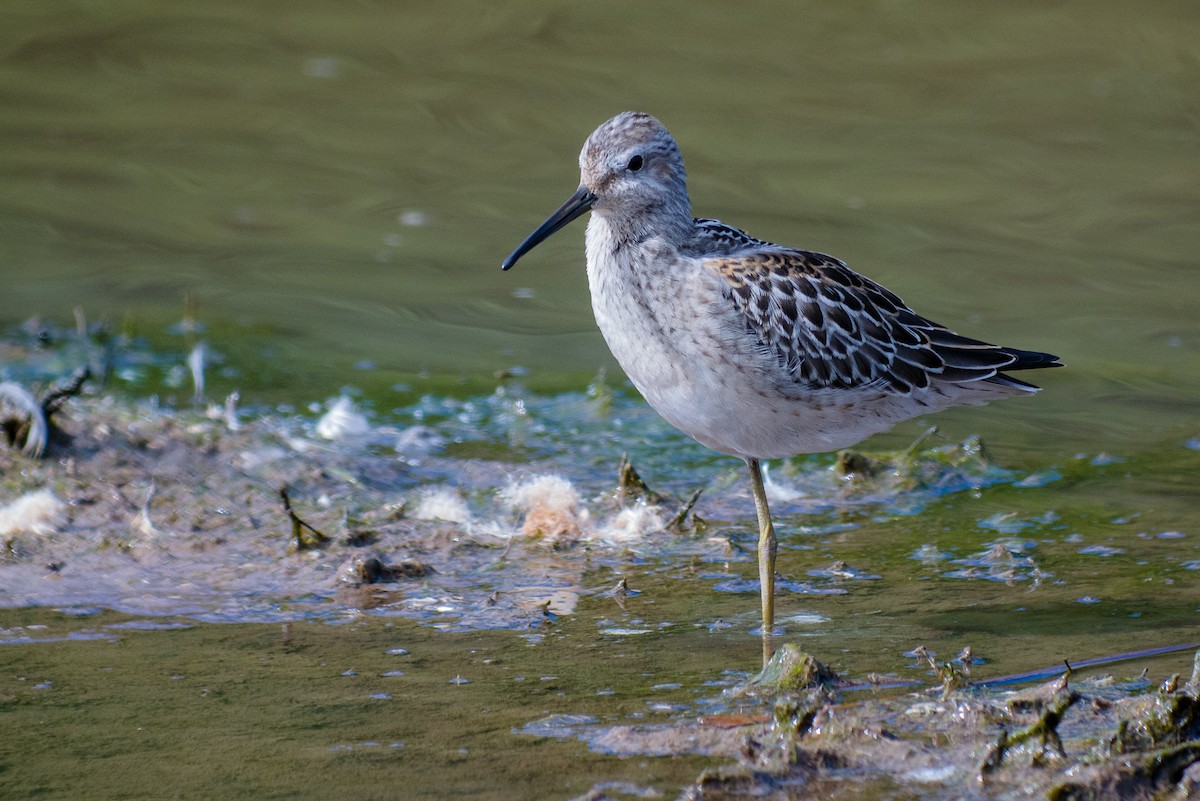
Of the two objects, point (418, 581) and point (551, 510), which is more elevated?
point (551, 510)

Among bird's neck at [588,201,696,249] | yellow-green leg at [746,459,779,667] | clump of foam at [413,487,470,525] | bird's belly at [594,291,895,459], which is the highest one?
bird's neck at [588,201,696,249]

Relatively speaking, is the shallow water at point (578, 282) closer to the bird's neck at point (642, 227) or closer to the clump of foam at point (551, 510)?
the clump of foam at point (551, 510)

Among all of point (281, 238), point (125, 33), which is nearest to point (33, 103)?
point (125, 33)

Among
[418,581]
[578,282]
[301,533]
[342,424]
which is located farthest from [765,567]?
[578,282]

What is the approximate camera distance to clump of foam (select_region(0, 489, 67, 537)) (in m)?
6.57

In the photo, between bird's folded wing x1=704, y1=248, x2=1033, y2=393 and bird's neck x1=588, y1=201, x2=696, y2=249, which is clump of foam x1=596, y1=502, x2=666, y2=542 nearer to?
bird's folded wing x1=704, y1=248, x2=1033, y2=393

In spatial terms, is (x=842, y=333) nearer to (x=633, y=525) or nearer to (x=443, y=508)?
(x=633, y=525)

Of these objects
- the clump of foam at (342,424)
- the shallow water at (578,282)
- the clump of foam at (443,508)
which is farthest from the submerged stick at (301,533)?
the clump of foam at (342,424)

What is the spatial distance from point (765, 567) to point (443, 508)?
5.65ft

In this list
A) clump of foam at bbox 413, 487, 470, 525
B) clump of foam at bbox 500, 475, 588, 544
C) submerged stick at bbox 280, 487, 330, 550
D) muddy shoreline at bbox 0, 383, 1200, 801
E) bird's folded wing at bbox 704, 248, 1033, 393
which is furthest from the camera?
clump of foam at bbox 413, 487, 470, 525

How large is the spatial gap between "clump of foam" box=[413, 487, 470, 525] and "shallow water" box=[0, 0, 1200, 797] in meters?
0.12

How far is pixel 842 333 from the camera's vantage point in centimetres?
629

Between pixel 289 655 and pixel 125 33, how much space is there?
424 inches

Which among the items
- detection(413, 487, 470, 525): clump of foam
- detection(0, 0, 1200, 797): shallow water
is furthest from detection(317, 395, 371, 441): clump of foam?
detection(413, 487, 470, 525): clump of foam
